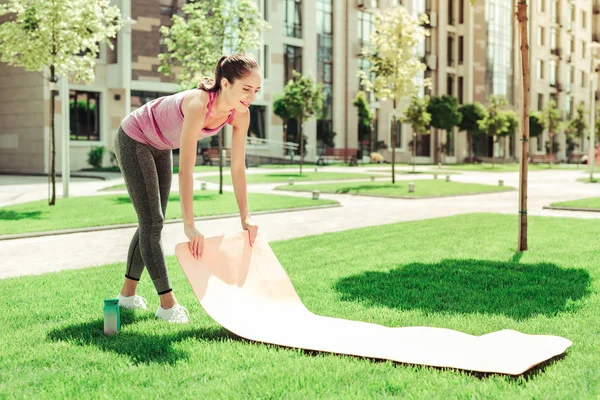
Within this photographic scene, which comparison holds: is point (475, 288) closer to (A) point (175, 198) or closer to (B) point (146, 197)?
(B) point (146, 197)

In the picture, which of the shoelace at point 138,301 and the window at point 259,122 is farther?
the window at point 259,122

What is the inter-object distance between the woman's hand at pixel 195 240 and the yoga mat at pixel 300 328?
50 millimetres

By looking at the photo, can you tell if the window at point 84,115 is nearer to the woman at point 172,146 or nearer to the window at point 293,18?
the window at point 293,18

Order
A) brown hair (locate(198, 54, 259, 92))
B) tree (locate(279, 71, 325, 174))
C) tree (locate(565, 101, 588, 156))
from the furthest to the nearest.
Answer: tree (locate(565, 101, 588, 156)) → tree (locate(279, 71, 325, 174)) → brown hair (locate(198, 54, 259, 92))

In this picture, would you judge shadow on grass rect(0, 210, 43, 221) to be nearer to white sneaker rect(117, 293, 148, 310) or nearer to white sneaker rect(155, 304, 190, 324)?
white sneaker rect(117, 293, 148, 310)

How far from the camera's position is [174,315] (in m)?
4.78

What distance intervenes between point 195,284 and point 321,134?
43.8m

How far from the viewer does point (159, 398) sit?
10.7 ft

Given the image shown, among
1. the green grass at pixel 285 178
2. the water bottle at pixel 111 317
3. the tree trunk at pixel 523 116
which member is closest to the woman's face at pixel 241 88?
the water bottle at pixel 111 317

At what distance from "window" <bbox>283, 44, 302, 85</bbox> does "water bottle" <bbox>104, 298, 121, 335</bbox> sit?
42385 millimetres

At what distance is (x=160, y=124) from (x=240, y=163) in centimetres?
→ 60

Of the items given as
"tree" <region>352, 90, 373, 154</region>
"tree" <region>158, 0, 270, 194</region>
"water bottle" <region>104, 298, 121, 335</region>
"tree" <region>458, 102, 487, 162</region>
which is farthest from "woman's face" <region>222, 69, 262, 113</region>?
"tree" <region>458, 102, 487, 162</region>

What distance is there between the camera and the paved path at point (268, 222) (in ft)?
27.9

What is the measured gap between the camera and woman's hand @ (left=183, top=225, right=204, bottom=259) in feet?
14.7
